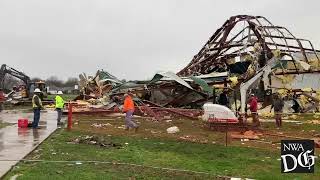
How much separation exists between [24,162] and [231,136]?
10789mm

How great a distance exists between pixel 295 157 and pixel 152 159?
5.37 meters

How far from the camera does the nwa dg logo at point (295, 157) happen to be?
1034cm

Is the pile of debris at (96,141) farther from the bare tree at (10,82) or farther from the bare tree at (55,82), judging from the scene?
the bare tree at (55,82)

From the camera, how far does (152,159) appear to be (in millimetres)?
14984

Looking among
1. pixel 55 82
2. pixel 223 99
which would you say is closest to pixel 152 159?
pixel 223 99

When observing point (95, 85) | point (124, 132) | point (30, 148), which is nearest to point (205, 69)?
point (95, 85)

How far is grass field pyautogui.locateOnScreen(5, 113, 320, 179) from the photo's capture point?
12.4 meters

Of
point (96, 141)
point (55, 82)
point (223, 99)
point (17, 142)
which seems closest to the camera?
point (17, 142)

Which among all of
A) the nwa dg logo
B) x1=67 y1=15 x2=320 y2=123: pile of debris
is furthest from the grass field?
x1=67 y1=15 x2=320 y2=123: pile of debris

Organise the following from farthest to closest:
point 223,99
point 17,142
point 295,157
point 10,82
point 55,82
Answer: point 55,82 → point 10,82 → point 223,99 → point 17,142 → point 295,157

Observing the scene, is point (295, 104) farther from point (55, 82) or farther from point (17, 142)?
point (55, 82)

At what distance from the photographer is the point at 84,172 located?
Result: 40.3 feet

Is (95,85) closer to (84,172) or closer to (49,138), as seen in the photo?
(49,138)

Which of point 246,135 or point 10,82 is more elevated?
point 10,82
